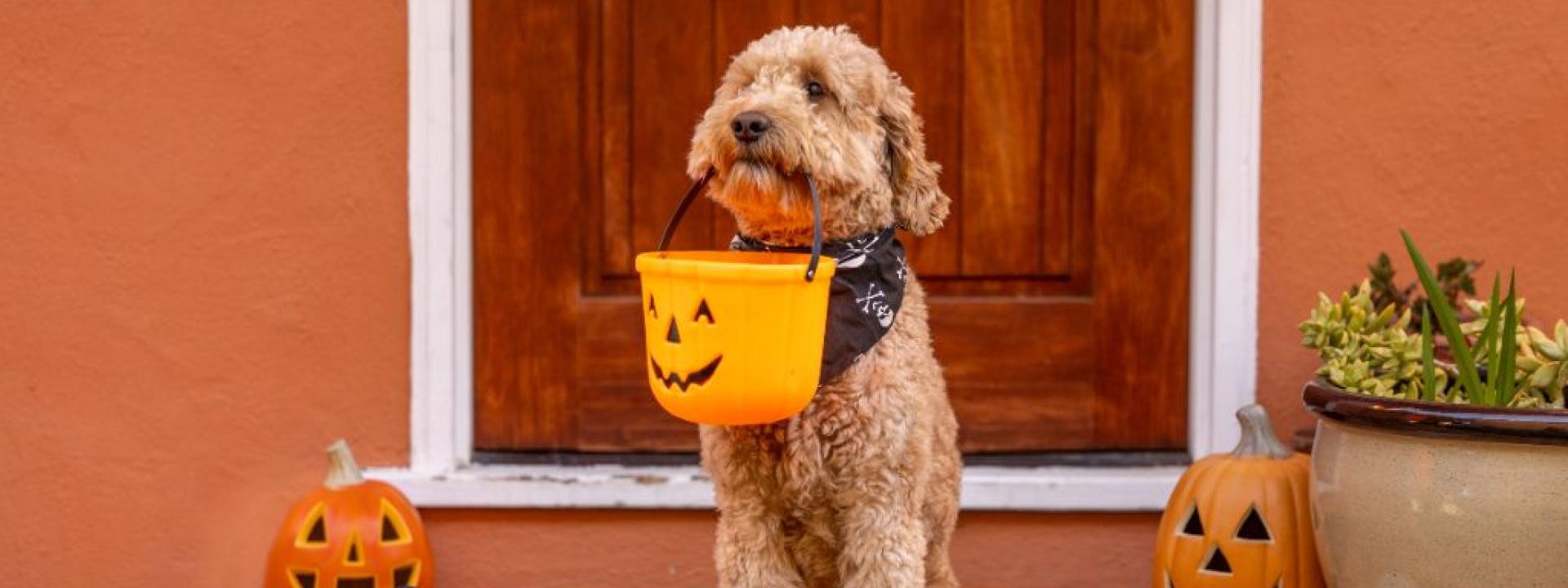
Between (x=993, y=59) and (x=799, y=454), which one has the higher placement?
(x=993, y=59)

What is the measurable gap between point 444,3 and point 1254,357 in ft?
6.85

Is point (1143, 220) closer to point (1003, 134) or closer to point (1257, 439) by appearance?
point (1003, 134)

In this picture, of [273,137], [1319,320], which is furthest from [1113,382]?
[273,137]

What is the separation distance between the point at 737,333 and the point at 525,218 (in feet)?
5.11

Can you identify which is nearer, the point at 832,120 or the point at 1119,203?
the point at 832,120

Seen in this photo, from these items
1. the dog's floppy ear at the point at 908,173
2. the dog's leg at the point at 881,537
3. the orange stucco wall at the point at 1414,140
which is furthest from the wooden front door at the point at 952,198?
the dog's leg at the point at 881,537

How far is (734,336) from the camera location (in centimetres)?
194

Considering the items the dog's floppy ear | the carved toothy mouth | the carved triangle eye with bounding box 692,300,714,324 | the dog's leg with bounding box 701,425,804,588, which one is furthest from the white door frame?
the carved triangle eye with bounding box 692,300,714,324

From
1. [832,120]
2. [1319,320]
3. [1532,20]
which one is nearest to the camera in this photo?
[832,120]

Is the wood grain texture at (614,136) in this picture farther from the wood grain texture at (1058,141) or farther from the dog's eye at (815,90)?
the dog's eye at (815,90)

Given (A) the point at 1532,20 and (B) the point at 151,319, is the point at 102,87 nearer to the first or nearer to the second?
(B) the point at 151,319

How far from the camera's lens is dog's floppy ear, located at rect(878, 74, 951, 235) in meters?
2.26

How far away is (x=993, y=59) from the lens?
3348 millimetres

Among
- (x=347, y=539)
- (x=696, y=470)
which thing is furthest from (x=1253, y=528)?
(x=347, y=539)
